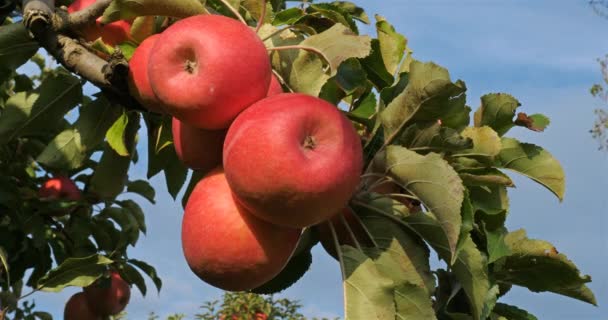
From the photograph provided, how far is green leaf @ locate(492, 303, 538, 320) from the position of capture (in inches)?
63.0

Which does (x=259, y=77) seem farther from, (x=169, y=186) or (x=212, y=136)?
(x=169, y=186)

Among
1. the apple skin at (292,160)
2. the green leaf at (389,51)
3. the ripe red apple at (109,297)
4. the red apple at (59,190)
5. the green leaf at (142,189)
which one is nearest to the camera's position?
the apple skin at (292,160)

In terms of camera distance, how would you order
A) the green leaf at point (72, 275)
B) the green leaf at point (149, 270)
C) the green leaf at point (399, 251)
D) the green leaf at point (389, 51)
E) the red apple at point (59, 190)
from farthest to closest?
1. the green leaf at point (149, 270)
2. the red apple at point (59, 190)
3. the green leaf at point (72, 275)
4. the green leaf at point (389, 51)
5. the green leaf at point (399, 251)

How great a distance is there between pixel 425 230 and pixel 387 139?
0.18m

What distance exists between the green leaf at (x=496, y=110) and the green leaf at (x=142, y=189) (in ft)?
8.74

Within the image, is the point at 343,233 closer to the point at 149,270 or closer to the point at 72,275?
the point at 72,275

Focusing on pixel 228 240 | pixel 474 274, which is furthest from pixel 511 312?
pixel 228 240

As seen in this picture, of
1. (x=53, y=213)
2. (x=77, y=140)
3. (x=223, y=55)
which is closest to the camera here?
(x=223, y=55)

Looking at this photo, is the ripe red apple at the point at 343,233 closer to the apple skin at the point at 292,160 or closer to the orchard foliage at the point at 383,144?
the orchard foliage at the point at 383,144

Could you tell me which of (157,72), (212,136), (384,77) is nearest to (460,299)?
(384,77)

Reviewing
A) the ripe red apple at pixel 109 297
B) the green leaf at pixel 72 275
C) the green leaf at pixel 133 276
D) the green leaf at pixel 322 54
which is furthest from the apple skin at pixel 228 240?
the ripe red apple at pixel 109 297

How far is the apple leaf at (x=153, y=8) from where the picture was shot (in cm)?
149

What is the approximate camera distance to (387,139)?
4.63ft

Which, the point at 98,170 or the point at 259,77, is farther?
the point at 98,170
